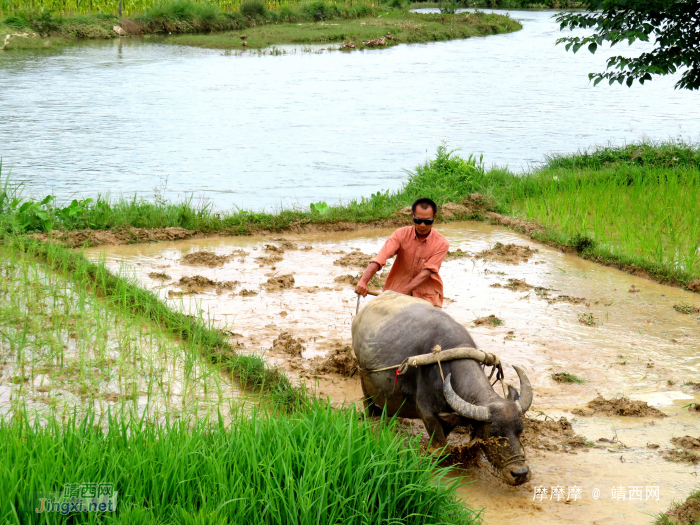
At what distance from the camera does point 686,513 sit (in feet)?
10.2

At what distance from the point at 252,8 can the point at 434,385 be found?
105ft

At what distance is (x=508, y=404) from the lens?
3.25m

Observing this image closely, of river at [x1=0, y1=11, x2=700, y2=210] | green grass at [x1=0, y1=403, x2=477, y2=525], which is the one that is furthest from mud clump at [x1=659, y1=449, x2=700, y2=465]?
river at [x1=0, y1=11, x2=700, y2=210]

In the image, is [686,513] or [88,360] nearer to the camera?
[686,513]

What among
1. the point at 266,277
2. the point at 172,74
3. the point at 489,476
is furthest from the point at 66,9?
the point at 489,476

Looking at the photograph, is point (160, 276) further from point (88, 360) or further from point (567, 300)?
point (567, 300)

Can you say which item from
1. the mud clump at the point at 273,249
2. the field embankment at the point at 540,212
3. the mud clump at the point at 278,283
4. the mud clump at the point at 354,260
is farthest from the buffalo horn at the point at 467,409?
the mud clump at the point at 273,249

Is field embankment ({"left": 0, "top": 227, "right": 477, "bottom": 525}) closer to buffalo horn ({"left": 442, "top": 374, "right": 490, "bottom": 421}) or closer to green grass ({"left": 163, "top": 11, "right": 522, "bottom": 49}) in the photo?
buffalo horn ({"left": 442, "top": 374, "right": 490, "bottom": 421})

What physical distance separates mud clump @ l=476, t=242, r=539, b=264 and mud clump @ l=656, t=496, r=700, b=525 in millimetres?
4220

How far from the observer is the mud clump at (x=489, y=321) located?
5.58 m

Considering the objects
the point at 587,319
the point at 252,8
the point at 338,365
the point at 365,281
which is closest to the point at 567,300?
the point at 587,319

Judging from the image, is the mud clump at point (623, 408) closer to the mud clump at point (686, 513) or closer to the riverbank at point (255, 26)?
the mud clump at point (686, 513)

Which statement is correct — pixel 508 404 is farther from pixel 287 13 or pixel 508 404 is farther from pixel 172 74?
pixel 287 13

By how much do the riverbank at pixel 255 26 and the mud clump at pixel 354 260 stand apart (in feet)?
65.5
